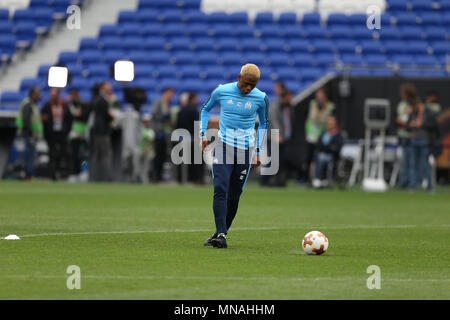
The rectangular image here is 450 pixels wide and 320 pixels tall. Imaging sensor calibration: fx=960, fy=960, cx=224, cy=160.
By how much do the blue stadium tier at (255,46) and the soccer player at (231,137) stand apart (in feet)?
73.2

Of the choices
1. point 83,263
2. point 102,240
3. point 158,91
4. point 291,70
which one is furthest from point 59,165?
point 83,263

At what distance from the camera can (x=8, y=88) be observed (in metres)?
35.4

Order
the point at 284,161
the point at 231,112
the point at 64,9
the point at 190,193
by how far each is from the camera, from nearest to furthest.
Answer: the point at 231,112, the point at 190,193, the point at 284,161, the point at 64,9

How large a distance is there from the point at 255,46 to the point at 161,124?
8.91 metres

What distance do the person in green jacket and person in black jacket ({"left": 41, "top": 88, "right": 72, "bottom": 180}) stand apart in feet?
0.94

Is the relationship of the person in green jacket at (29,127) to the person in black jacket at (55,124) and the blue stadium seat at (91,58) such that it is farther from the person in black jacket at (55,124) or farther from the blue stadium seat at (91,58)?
the blue stadium seat at (91,58)

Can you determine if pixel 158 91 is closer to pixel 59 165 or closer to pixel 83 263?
pixel 59 165

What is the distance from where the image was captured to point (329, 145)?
25.4m

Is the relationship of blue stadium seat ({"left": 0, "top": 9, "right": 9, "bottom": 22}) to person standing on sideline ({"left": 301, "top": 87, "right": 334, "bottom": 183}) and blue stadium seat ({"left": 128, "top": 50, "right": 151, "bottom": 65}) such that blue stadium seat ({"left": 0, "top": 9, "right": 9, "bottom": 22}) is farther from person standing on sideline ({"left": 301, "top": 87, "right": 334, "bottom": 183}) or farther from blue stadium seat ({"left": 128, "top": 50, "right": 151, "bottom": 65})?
person standing on sideline ({"left": 301, "top": 87, "right": 334, "bottom": 183})

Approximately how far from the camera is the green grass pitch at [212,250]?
7.64 m

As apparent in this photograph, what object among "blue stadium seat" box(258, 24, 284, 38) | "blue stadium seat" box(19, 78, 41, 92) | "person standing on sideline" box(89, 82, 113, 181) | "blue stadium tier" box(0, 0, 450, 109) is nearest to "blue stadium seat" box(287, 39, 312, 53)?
"blue stadium tier" box(0, 0, 450, 109)

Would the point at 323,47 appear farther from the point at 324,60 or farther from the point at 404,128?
the point at 404,128
